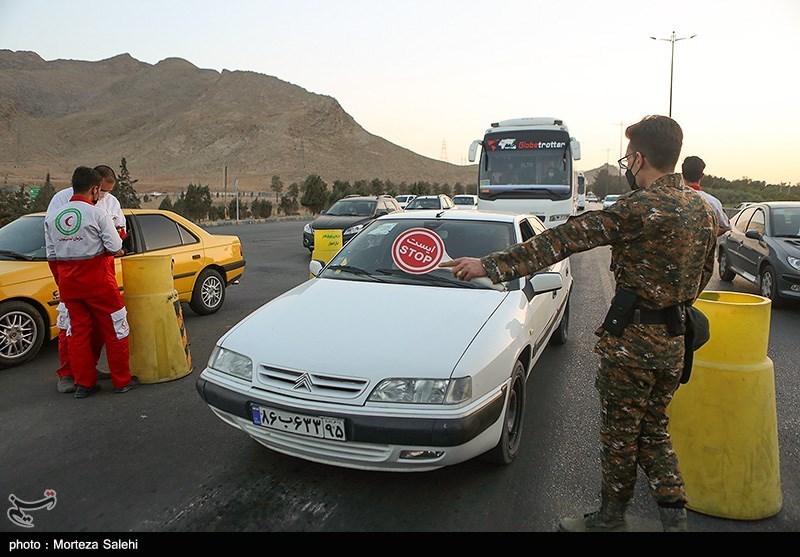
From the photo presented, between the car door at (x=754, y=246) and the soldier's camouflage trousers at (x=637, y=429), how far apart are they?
733 centimetres

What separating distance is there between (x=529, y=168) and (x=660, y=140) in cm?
1184

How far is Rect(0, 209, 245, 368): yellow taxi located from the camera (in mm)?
5391

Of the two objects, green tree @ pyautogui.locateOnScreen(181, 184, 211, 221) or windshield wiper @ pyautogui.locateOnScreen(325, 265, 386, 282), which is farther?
green tree @ pyautogui.locateOnScreen(181, 184, 211, 221)

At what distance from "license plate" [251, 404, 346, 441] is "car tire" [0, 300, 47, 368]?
12.4 ft

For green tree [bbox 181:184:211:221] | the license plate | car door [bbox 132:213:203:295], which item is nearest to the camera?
the license plate

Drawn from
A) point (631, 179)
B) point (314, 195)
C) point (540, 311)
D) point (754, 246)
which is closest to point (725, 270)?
point (754, 246)

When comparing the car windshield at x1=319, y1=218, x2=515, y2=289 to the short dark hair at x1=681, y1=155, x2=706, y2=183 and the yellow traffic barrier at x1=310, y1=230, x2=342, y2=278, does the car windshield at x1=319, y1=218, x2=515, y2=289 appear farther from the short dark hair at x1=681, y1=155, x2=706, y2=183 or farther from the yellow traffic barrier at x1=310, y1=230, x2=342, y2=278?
the yellow traffic barrier at x1=310, y1=230, x2=342, y2=278

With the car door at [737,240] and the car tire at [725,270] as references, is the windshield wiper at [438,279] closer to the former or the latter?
the car door at [737,240]

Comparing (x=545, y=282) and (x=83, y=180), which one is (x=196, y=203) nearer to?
(x=83, y=180)

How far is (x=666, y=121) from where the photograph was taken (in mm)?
2459

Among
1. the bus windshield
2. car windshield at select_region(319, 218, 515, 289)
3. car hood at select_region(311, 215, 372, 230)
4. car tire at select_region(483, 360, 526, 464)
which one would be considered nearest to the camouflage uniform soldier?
car tire at select_region(483, 360, 526, 464)

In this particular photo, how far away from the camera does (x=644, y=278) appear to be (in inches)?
94.5

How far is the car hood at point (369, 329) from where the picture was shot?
294 cm
